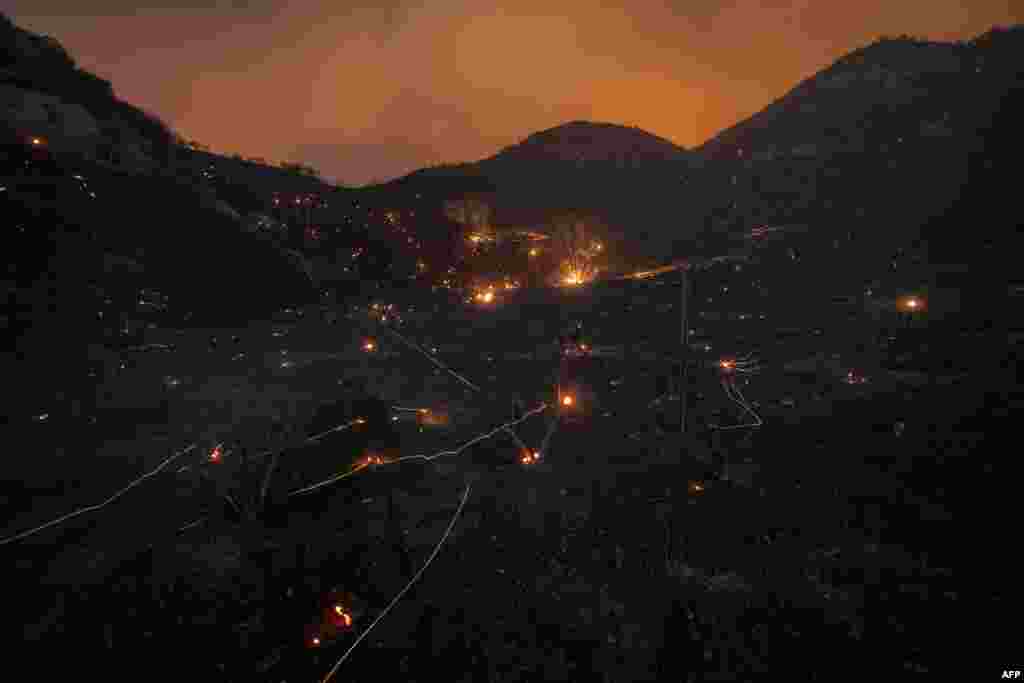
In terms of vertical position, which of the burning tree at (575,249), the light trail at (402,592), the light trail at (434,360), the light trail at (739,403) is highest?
the burning tree at (575,249)

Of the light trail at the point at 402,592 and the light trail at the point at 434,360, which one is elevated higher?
the light trail at the point at 402,592

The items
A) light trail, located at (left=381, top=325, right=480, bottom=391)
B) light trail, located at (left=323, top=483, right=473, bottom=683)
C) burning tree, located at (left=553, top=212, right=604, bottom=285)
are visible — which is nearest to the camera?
light trail, located at (left=323, top=483, right=473, bottom=683)

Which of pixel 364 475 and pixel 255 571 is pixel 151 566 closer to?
pixel 255 571

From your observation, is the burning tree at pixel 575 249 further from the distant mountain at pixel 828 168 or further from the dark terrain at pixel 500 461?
the dark terrain at pixel 500 461

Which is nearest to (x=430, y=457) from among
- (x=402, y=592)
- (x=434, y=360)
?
(x=402, y=592)

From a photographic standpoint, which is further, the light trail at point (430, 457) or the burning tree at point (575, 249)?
the burning tree at point (575, 249)

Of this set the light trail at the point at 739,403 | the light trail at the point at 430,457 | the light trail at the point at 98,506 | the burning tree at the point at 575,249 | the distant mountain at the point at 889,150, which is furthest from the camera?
the burning tree at the point at 575,249

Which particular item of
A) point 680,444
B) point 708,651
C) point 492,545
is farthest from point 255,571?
point 680,444

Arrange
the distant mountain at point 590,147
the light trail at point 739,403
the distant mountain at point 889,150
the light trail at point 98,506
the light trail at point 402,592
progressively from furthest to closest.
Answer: the distant mountain at point 590,147, the distant mountain at point 889,150, the light trail at point 739,403, the light trail at point 98,506, the light trail at point 402,592

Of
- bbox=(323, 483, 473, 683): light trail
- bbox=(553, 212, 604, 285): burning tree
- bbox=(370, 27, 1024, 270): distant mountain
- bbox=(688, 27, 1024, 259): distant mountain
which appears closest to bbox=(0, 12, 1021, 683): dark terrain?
bbox=(323, 483, 473, 683): light trail

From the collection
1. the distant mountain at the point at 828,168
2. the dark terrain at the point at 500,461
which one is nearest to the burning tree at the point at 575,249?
the distant mountain at the point at 828,168

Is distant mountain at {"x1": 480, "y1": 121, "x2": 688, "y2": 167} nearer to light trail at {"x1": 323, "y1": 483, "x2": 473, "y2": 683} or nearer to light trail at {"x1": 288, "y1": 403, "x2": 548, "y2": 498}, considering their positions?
light trail at {"x1": 288, "y1": 403, "x2": 548, "y2": 498}
